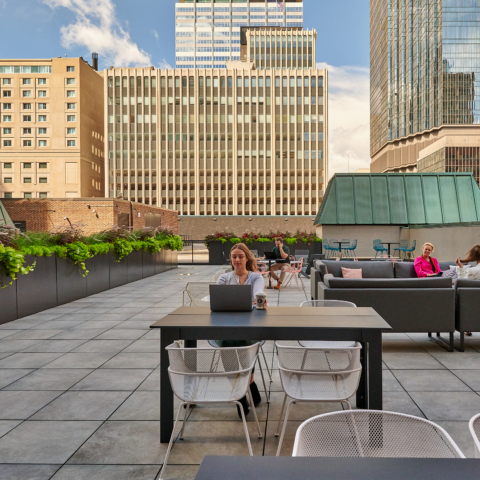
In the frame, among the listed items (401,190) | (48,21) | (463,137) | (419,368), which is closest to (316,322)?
(419,368)


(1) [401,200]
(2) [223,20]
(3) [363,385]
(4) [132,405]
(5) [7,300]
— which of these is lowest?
(4) [132,405]

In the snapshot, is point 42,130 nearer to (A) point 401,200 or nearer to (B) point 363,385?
(A) point 401,200

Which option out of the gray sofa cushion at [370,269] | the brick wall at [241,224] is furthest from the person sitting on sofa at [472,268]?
the brick wall at [241,224]

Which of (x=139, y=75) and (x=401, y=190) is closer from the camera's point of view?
(x=401, y=190)

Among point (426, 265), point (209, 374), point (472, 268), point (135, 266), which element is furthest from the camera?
point (135, 266)

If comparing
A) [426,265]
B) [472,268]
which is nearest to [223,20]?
[426,265]

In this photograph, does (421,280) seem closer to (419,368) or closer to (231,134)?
(419,368)

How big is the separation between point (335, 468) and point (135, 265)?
12.9 metres

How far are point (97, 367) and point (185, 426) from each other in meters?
1.84

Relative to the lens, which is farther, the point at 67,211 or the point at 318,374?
the point at 67,211

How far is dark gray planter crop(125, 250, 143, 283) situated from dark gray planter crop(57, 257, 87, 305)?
3.17m

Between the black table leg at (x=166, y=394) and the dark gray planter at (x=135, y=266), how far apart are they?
33.9ft

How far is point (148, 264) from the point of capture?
49.0 ft

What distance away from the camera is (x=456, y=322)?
5066 mm
